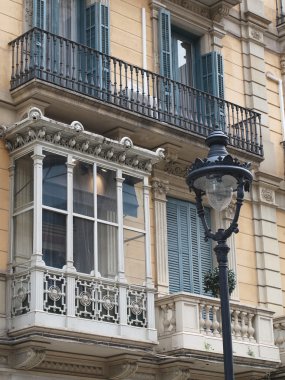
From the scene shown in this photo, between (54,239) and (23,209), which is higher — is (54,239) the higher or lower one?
the lower one

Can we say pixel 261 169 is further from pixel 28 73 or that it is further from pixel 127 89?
pixel 28 73

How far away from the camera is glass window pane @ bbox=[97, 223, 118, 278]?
50.9 feet

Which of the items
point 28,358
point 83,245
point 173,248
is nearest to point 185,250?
point 173,248

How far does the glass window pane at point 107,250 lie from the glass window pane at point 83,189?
15.6 inches

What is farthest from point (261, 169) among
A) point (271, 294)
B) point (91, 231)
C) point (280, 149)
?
point (91, 231)

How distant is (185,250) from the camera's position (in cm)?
1817

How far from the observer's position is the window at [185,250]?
702 inches

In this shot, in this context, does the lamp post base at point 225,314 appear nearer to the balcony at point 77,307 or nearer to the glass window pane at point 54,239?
the balcony at point 77,307

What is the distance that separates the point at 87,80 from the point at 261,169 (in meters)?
5.27

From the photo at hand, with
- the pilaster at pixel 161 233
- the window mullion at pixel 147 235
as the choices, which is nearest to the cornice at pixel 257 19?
the pilaster at pixel 161 233

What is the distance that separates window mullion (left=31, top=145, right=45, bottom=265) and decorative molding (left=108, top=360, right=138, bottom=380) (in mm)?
2564

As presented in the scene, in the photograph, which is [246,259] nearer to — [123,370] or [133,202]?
[133,202]

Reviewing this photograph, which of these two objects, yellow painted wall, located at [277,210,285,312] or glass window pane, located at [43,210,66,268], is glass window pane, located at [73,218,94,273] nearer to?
glass window pane, located at [43,210,66,268]

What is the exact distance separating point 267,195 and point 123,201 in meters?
5.09
